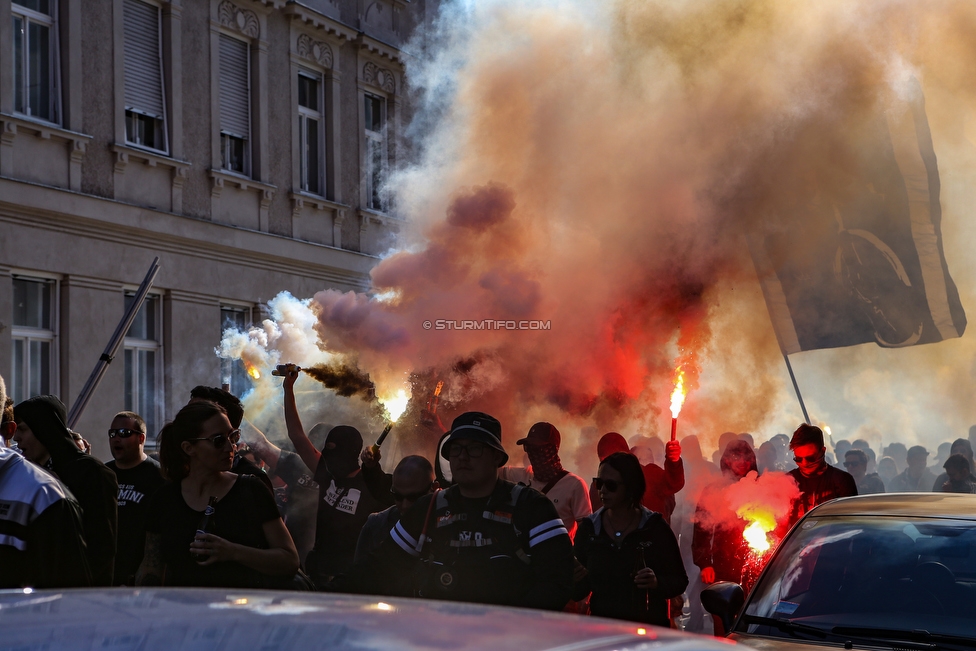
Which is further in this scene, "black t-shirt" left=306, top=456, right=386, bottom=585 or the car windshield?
"black t-shirt" left=306, top=456, right=386, bottom=585

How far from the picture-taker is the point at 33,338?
13.0 meters

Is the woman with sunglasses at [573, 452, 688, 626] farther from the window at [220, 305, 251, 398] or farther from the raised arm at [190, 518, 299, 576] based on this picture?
the window at [220, 305, 251, 398]

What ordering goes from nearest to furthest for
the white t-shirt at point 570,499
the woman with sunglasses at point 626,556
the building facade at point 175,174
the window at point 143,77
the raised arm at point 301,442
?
the woman with sunglasses at point 626,556 < the white t-shirt at point 570,499 < the raised arm at point 301,442 < the building facade at point 175,174 < the window at point 143,77

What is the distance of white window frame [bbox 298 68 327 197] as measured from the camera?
17.8 metres

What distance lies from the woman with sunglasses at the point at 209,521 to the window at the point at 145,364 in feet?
35.7

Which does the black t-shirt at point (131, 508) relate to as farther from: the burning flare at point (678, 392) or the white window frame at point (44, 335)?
the white window frame at point (44, 335)

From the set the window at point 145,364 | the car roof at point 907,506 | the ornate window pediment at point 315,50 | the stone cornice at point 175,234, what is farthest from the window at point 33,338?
the car roof at point 907,506

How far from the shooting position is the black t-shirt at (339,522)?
6629 mm

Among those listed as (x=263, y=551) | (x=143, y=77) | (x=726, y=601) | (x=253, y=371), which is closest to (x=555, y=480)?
(x=726, y=601)

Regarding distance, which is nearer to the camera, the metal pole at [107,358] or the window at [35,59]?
the metal pole at [107,358]

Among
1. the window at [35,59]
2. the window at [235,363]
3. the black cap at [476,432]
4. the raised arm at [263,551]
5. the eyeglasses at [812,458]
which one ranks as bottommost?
the raised arm at [263,551]

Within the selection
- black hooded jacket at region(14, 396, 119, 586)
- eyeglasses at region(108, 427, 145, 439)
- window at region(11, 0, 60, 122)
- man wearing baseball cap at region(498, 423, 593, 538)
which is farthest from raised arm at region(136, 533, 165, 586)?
window at region(11, 0, 60, 122)

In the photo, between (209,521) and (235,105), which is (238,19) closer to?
(235,105)

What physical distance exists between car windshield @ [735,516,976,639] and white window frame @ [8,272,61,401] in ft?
36.1
